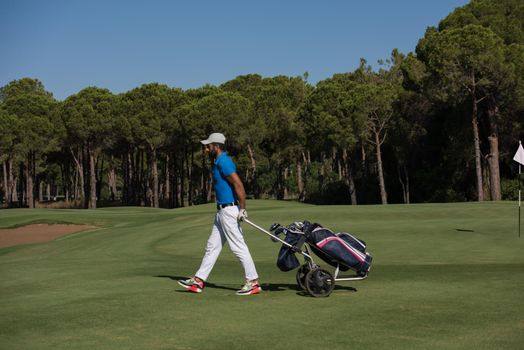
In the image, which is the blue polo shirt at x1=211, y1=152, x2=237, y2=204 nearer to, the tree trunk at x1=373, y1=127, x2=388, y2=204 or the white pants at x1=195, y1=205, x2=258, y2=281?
the white pants at x1=195, y1=205, x2=258, y2=281

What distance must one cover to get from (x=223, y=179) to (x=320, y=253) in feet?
6.24

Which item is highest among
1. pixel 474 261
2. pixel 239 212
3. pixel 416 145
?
pixel 416 145

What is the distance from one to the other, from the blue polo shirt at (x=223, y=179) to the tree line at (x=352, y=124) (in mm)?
39321

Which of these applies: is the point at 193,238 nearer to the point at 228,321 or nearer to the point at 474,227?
the point at 474,227

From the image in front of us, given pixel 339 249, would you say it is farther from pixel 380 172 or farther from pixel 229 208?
pixel 380 172

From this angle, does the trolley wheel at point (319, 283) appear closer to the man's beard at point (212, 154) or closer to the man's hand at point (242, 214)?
the man's hand at point (242, 214)

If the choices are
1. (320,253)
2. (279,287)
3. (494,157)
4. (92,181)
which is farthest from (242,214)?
(92,181)

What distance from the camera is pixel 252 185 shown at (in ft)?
266

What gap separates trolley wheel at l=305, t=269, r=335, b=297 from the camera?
32.2ft

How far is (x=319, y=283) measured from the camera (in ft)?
32.2

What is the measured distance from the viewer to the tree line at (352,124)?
47875 mm

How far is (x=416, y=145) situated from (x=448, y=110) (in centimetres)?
618

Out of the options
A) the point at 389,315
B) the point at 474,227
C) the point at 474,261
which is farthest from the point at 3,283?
the point at 474,227

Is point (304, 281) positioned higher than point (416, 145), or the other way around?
point (416, 145)
